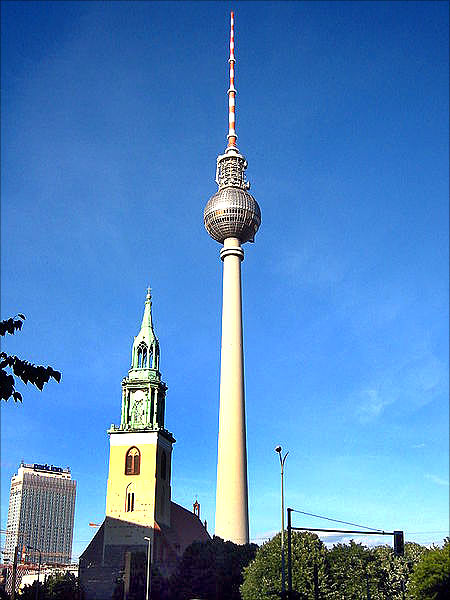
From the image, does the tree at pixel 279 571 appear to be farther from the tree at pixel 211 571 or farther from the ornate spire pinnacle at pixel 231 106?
the ornate spire pinnacle at pixel 231 106

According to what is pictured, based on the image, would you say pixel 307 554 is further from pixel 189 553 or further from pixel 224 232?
pixel 224 232

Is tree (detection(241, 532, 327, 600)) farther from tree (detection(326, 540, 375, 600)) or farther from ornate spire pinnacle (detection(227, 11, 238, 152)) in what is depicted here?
ornate spire pinnacle (detection(227, 11, 238, 152))

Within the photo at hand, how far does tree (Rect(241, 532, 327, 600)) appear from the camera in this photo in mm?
66812

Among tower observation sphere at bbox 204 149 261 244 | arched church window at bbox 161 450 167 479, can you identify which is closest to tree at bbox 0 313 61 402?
arched church window at bbox 161 450 167 479

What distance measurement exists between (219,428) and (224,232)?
30.7 m

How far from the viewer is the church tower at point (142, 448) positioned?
97.9 m

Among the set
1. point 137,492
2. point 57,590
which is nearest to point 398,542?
point 57,590

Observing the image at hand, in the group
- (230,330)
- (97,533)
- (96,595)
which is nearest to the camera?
(96,595)

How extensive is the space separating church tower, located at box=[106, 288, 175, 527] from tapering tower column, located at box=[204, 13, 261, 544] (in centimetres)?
792

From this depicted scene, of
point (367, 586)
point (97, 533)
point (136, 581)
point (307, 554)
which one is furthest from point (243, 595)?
point (97, 533)

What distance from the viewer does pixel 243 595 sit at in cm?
6938

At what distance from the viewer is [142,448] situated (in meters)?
100

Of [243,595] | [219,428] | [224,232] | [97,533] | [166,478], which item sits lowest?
[243,595]

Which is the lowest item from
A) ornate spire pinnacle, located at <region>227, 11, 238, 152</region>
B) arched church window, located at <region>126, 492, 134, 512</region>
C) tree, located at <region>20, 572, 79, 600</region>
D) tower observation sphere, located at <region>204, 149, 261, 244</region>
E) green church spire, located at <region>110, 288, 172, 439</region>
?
tree, located at <region>20, 572, 79, 600</region>
